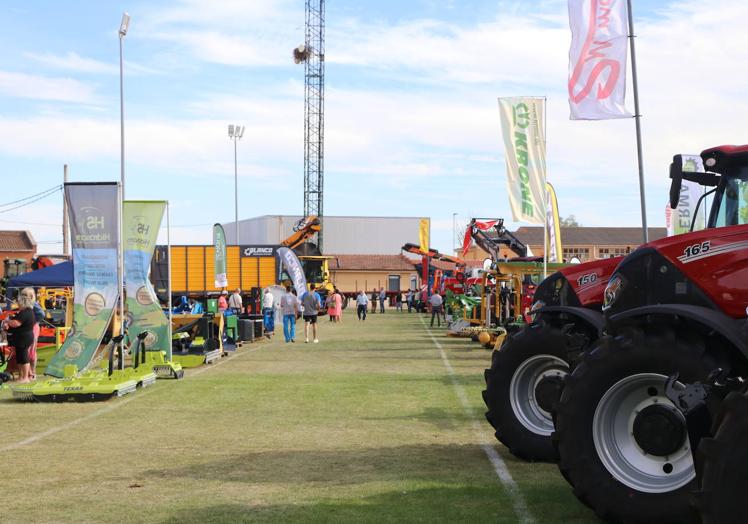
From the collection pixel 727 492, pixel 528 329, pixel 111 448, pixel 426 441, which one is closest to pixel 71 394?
pixel 111 448

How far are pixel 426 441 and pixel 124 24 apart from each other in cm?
2123

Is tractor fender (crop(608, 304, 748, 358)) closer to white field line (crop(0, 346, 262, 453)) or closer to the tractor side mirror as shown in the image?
the tractor side mirror

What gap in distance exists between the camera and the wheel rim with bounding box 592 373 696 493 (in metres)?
6.46

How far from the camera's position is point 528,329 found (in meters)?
9.67

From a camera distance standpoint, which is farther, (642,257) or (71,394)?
(71,394)

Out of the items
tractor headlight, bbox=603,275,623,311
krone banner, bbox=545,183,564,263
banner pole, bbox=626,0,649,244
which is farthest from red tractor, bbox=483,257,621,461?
krone banner, bbox=545,183,564,263

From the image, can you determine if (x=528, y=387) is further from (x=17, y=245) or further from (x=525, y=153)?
(x=17, y=245)

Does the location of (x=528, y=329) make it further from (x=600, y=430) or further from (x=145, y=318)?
(x=145, y=318)

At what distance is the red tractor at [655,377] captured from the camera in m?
6.36

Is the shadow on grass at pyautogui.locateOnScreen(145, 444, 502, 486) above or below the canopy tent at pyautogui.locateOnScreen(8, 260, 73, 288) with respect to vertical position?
below

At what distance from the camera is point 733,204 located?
7789 millimetres

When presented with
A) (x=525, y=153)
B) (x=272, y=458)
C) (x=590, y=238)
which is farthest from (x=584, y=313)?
(x=590, y=238)

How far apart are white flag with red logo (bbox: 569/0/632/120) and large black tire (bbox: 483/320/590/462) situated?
834cm

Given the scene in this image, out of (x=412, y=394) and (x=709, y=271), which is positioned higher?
(x=709, y=271)
